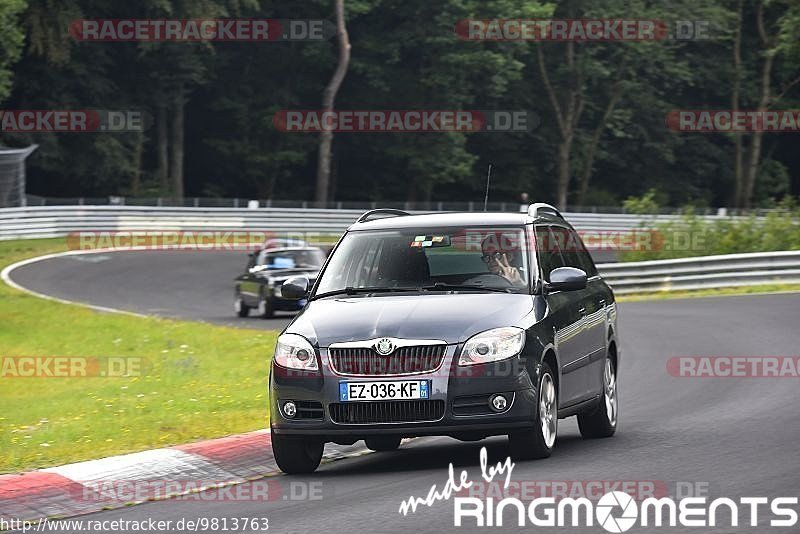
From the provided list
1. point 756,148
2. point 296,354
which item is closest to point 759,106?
point 756,148

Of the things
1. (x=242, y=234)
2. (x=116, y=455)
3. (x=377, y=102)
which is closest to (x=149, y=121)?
(x=377, y=102)

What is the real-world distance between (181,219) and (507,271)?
42218mm

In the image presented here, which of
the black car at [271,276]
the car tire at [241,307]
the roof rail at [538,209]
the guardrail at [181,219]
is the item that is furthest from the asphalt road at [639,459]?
the guardrail at [181,219]

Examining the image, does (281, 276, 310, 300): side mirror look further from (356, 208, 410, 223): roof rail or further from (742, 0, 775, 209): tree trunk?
(742, 0, 775, 209): tree trunk

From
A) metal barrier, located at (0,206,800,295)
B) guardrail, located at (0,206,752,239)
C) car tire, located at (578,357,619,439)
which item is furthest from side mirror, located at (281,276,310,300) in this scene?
guardrail, located at (0,206,752,239)

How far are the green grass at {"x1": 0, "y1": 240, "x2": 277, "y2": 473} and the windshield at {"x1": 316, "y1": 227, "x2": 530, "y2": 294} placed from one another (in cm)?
217

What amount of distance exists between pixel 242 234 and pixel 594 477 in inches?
1735

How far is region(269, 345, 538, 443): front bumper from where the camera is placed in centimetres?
989

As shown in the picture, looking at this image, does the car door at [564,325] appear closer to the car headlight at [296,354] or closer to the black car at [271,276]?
the car headlight at [296,354]

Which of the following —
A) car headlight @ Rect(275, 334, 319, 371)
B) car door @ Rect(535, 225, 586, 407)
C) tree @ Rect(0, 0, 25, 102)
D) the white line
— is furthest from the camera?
tree @ Rect(0, 0, 25, 102)

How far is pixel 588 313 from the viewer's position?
1191 cm

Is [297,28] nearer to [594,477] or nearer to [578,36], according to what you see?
[578,36]

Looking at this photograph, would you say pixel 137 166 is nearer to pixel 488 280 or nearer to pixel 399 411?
pixel 488 280

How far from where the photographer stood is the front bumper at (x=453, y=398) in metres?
9.89
